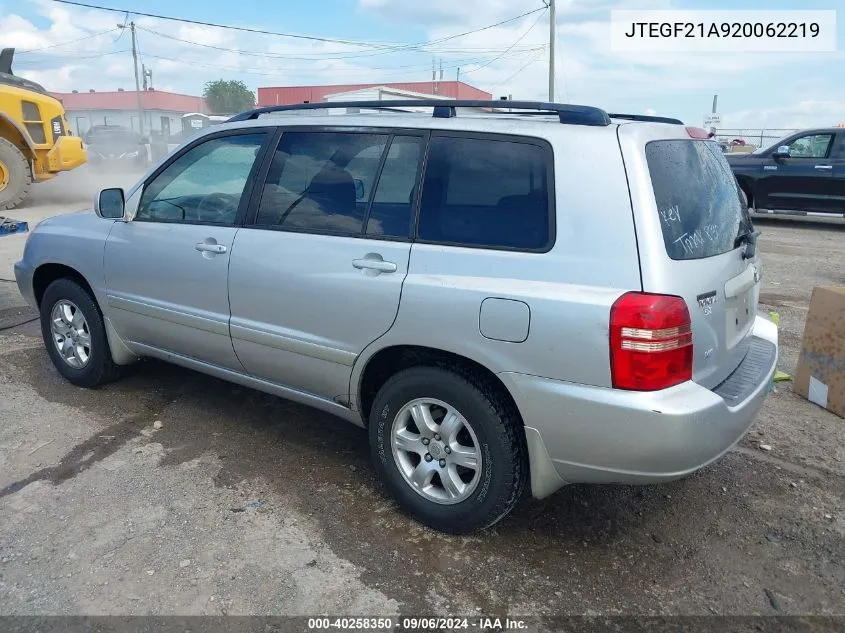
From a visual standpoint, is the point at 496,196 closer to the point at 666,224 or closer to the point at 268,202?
the point at 666,224

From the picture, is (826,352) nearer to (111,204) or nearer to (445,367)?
(445,367)

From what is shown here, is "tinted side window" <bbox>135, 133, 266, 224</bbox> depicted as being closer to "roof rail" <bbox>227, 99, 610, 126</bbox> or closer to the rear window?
"roof rail" <bbox>227, 99, 610, 126</bbox>

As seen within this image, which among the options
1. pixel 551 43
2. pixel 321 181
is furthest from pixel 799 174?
pixel 551 43

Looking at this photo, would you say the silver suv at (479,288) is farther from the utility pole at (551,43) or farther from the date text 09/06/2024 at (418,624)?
the utility pole at (551,43)

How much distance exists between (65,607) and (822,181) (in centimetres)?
1331

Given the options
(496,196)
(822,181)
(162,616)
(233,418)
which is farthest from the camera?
(822,181)

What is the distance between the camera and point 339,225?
129 inches

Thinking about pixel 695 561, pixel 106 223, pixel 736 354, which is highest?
pixel 106 223

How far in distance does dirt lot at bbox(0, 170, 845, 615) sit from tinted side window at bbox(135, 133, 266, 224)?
122 centimetres

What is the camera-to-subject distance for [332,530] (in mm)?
3113

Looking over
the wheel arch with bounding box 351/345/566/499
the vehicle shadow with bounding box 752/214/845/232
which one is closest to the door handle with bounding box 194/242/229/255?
the wheel arch with bounding box 351/345/566/499

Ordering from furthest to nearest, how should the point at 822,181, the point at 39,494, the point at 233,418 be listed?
the point at 822,181 < the point at 233,418 < the point at 39,494

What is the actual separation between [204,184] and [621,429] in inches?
104

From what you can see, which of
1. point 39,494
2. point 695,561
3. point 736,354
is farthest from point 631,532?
point 39,494
